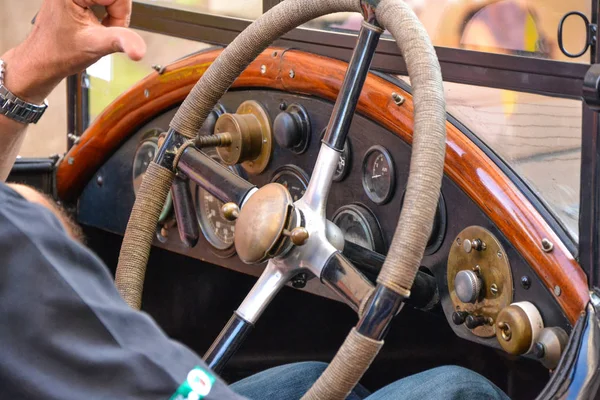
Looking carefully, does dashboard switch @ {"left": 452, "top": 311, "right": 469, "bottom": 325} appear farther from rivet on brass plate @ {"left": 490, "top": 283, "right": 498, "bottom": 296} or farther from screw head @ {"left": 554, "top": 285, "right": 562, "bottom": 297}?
screw head @ {"left": 554, "top": 285, "right": 562, "bottom": 297}

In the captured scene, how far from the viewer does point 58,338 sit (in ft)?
1.75

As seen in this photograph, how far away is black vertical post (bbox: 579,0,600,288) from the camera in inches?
44.7

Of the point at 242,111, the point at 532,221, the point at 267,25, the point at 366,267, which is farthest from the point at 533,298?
the point at 242,111

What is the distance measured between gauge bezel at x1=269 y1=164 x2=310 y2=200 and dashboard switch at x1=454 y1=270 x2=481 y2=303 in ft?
1.33

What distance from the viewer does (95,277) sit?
0.57 meters

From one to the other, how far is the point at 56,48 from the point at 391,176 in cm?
63

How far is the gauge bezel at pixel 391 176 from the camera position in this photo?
1.42 metres

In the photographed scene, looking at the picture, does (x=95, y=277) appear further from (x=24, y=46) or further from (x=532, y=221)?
(x=532, y=221)

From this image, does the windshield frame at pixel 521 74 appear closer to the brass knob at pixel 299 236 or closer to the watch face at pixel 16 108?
the brass knob at pixel 299 236

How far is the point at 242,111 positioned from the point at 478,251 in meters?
0.63

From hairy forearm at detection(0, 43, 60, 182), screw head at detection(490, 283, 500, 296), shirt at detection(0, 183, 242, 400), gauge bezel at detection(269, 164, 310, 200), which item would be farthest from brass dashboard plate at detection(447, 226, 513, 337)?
shirt at detection(0, 183, 242, 400)

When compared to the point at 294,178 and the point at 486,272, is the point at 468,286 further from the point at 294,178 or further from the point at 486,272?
the point at 294,178

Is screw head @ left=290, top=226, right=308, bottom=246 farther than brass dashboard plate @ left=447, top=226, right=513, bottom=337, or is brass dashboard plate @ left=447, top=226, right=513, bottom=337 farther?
brass dashboard plate @ left=447, top=226, right=513, bottom=337

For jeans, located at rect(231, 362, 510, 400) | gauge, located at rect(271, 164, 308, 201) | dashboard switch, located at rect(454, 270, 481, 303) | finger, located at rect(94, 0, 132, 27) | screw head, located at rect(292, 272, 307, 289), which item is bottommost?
jeans, located at rect(231, 362, 510, 400)
